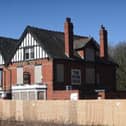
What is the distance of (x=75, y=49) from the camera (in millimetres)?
60438

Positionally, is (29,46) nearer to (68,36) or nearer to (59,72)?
(68,36)

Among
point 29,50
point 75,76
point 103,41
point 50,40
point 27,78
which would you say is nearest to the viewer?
point 75,76

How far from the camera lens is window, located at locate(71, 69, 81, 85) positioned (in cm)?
5922

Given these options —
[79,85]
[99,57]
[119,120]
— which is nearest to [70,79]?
[79,85]

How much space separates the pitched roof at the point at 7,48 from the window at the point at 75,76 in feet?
29.9

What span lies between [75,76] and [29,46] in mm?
7236

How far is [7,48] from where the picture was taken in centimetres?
6712

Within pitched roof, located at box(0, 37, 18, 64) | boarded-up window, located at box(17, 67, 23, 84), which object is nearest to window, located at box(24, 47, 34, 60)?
boarded-up window, located at box(17, 67, 23, 84)

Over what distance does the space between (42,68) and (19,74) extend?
502 cm

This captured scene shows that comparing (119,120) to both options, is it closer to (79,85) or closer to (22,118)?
(22,118)

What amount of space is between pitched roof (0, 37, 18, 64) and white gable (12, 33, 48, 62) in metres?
1.23

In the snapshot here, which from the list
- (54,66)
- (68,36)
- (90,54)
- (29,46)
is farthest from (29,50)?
(90,54)

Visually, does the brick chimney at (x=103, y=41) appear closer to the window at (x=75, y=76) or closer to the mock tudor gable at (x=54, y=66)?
the mock tudor gable at (x=54, y=66)

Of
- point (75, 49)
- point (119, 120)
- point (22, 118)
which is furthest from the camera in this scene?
point (75, 49)
